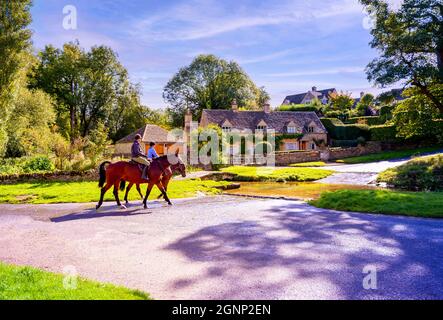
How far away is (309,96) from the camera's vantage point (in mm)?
94688

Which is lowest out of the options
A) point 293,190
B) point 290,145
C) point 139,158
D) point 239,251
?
point 293,190

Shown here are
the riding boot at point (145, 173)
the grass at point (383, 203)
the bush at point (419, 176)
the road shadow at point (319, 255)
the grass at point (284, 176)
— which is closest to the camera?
the road shadow at point (319, 255)

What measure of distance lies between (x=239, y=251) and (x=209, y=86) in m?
73.9

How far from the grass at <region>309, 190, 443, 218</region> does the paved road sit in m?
0.88

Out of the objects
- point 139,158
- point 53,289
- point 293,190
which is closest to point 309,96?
point 293,190

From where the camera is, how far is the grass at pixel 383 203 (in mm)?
12406

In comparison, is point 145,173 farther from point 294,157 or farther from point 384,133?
point 384,133

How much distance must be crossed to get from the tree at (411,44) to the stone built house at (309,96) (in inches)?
2681

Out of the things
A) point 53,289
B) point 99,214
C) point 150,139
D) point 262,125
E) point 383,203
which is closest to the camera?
point 53,289

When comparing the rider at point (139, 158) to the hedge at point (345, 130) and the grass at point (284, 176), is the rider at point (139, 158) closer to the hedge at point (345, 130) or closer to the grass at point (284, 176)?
the grass at point (284, 176)

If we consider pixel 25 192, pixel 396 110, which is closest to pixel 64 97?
pixel 25 192

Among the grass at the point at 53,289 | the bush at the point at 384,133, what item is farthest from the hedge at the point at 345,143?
the grass at the point at 53,289
